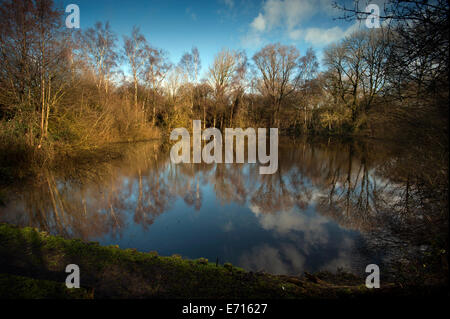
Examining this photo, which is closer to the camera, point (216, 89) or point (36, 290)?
point (36, 290)

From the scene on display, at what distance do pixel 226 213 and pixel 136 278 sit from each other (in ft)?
10.7

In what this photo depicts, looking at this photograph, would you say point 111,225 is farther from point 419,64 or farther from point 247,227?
point 419,64

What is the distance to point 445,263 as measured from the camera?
101 inches

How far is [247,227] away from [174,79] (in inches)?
1204

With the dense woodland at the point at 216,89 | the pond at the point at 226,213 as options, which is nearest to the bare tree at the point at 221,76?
the dense woodland at the point at 216,89

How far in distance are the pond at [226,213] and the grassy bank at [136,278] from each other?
52cm

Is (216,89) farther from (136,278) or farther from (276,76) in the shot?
(136,278)

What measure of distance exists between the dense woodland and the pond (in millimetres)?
2290

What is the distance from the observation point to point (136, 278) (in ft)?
8.96

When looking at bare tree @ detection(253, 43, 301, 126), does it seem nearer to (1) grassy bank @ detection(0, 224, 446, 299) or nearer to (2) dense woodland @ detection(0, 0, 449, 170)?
(2) dense woodland @ detection(0, 0, 449, 170)

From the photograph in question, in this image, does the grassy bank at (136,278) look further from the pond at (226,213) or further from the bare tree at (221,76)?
the bare tree at (221,76)

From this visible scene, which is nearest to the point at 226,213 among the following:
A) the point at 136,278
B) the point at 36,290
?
the point at 136,278

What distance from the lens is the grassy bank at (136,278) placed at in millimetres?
2273
